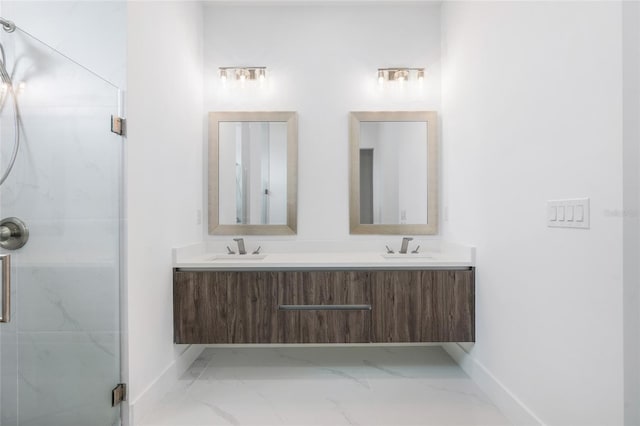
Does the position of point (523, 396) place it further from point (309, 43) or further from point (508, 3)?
point (309, 43)

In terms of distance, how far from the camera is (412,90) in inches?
105

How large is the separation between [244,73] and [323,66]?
1.94ft

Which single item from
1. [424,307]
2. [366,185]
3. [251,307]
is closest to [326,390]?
[251,307]

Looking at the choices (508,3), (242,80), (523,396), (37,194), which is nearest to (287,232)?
(242,80)

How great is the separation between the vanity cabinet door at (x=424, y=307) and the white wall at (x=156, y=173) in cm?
122

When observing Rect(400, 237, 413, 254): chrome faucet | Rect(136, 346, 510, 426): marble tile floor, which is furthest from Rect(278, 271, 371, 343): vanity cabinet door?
Rect(400, 237, 413, 254): chrome faucet

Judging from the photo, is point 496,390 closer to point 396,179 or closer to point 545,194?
point 545,194

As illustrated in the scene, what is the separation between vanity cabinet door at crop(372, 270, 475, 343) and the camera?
210 centimetres

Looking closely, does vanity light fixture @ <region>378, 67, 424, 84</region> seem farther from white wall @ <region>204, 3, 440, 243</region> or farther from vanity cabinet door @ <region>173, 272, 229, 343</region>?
vanity cabinet door @ <region>173, 272, 229, 343</region>

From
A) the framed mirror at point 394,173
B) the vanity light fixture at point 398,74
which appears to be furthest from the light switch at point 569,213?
the vanity light fixture at point 398,74

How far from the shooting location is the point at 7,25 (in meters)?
1.45

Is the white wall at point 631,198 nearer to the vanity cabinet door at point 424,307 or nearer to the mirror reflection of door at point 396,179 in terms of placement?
the vanity cabinet door at point 424,307

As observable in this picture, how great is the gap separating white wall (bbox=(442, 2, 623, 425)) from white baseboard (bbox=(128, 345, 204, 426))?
178 cm

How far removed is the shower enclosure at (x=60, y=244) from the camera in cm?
147
